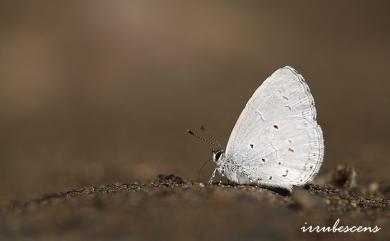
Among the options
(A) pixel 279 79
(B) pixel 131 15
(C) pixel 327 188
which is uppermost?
(B) pixel 131 15

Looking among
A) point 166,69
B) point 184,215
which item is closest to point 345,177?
point 184,215

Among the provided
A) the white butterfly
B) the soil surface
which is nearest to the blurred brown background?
the white butterfly

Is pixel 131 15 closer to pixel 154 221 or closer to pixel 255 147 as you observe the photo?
pixel 255 147

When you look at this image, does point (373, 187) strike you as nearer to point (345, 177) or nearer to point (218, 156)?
point (345, 177)

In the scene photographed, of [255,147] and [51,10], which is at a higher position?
[51,10]

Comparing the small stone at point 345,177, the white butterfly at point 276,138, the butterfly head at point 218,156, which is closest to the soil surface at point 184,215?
the white butterfly at point 276,138

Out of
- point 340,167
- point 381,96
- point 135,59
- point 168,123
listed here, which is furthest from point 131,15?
point 340,167

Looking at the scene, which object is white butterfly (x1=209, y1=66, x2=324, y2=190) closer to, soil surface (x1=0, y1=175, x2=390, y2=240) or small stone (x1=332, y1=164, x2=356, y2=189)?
soil surface (x1=0, y1=175, x2=390, y2=240)
